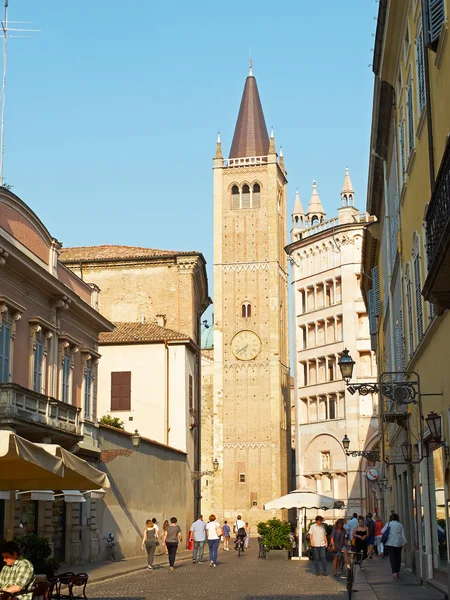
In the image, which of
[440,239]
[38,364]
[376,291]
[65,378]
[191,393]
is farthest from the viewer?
[191,393]

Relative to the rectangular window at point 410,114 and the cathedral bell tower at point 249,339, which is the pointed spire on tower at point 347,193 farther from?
the rectangular window at point 410,114

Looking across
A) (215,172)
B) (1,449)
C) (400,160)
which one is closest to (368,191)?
(400,160)

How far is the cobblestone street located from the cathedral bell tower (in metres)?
53.6

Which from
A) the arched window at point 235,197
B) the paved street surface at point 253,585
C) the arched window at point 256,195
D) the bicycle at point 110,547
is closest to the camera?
the paved street surface at point 253,585

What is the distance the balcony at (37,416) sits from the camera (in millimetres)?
22938

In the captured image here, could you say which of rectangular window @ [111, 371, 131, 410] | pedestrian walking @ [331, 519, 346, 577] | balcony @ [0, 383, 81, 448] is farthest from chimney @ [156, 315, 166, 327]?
pedestrian walking @ [331, 519, 346, 577]

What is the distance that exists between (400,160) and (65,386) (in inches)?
580

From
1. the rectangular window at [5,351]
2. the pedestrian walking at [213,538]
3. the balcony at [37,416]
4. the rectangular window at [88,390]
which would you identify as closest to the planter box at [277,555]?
the pedestrian walking at [213,538]

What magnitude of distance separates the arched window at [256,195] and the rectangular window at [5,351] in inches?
2579

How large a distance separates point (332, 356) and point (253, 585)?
44.9m

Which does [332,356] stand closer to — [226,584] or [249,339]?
[249,339]

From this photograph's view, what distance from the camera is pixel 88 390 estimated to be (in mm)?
32875

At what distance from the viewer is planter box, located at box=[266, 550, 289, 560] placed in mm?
32812

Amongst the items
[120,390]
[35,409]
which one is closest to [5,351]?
[35,409]
